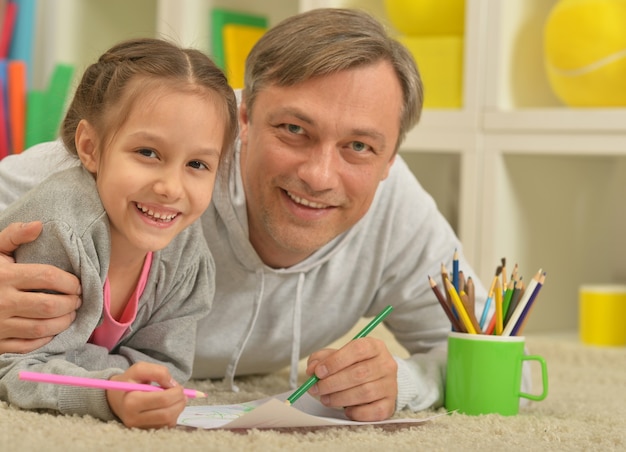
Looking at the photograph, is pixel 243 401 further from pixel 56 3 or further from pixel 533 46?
pixel 56 3

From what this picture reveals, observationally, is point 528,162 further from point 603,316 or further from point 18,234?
point 18,234

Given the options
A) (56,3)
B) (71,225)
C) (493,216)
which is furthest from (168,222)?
(56,3)

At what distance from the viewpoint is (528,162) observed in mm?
2025

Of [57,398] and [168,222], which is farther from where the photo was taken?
[168,222]

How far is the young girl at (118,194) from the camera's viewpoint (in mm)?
1068

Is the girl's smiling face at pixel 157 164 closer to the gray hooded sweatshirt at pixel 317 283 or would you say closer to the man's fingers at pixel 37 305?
the man's fingers at pixel 37 305

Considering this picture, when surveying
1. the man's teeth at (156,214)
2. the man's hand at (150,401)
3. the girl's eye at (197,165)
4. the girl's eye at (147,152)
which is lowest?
the man's hand at (150,401)

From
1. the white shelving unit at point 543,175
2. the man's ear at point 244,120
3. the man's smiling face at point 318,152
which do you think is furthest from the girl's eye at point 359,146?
the white shelving unit at point 543,175

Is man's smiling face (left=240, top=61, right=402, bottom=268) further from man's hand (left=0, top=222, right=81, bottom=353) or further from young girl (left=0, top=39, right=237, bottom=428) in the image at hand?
man's hand (left=0, top=222, right=81, bottom=353)

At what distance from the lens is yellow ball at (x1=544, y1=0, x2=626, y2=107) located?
1.85m

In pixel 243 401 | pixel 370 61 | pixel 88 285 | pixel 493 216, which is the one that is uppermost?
pixel 370 61

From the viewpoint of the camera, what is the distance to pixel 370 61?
133 cm

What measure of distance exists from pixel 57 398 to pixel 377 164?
0.55 metres

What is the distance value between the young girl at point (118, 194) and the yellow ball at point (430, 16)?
981 mm
